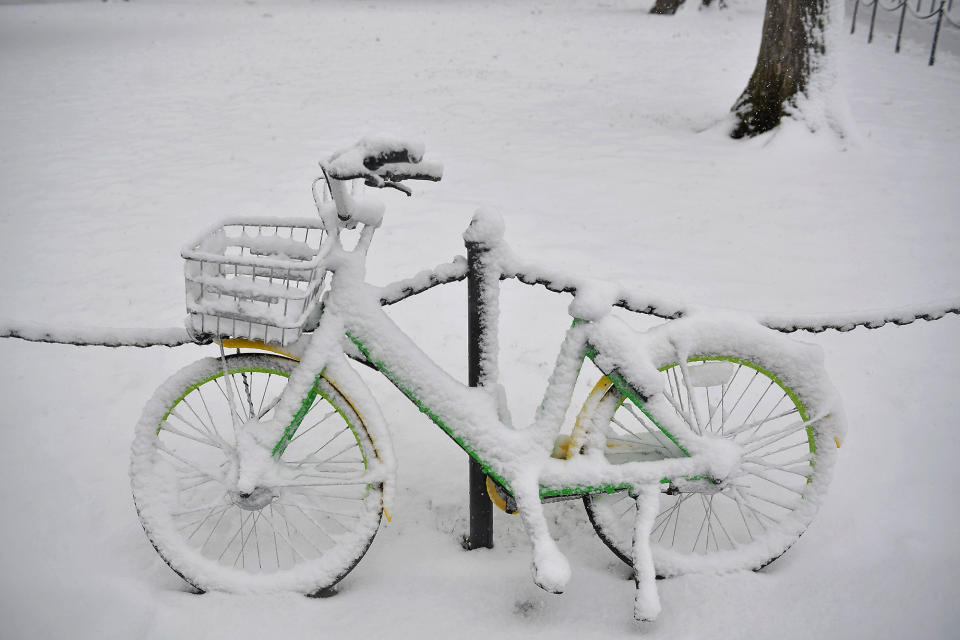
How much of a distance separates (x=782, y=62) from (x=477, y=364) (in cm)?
577

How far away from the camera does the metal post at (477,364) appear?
1.87 metres

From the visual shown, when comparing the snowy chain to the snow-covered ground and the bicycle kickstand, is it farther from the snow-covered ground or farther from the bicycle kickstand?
the snow-covered ground

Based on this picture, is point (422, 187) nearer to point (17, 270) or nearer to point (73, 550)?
point (17, 270)

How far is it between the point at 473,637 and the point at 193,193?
4.80 m

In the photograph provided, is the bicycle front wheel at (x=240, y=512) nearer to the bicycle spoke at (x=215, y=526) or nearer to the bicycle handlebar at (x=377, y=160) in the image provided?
the bicycle spoke at (x=215, y=526)

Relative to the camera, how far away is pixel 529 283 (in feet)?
6.13

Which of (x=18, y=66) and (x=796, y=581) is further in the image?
(x=18, y=66)

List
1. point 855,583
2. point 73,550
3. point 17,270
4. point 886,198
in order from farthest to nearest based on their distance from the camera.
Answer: point 886,198, point 17,270, point 73,550, point 855,583

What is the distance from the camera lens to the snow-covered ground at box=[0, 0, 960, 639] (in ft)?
6.89

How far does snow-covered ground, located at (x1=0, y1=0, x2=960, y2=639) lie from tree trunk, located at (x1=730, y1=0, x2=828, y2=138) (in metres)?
0.37

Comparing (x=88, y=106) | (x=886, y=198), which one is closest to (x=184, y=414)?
(x=886, y=198)

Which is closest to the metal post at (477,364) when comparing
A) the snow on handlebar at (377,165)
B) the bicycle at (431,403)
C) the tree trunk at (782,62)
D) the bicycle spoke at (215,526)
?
the bicycle at (431,403)

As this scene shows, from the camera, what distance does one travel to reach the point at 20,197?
5.45 m

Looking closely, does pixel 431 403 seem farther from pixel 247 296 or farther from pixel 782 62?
pixel 782 62
